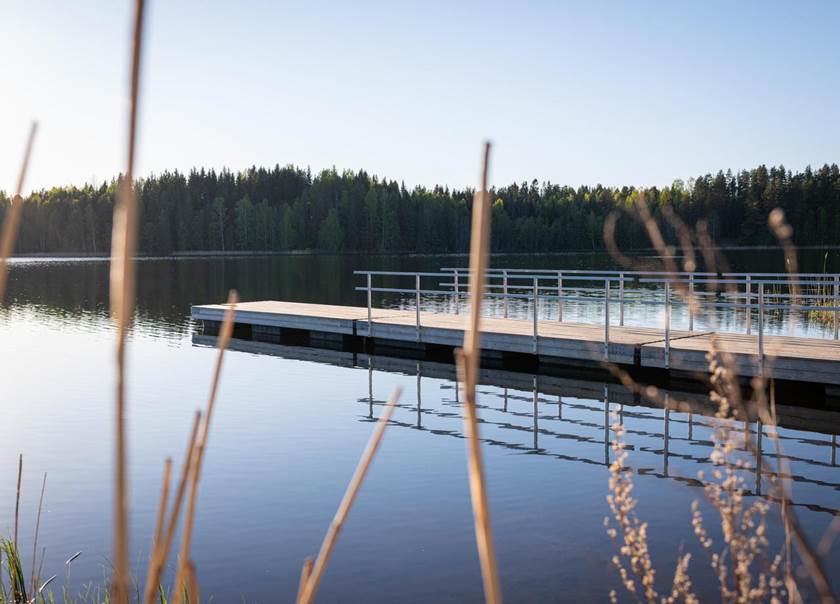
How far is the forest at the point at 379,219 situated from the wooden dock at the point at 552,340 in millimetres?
73217

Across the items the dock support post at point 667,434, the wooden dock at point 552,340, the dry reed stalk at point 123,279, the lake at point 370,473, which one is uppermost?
the dry reed stalk at point 123,279

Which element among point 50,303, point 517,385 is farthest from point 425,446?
point 50,303

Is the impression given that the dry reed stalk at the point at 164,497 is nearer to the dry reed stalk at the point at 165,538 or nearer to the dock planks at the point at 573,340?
the dry reed stalk at the point at 165,538

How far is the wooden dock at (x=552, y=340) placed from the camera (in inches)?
409

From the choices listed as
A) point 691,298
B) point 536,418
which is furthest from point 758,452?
point 691,298

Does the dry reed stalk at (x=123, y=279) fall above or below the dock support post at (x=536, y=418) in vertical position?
above

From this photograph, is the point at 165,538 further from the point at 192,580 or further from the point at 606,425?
the point at 606,425

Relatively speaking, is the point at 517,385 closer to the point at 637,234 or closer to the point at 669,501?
the point at 669,501

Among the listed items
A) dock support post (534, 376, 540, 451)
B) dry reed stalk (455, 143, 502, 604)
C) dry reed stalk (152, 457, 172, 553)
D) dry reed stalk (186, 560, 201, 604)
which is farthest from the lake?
dry reed stalk (455, 143, 502, 604)

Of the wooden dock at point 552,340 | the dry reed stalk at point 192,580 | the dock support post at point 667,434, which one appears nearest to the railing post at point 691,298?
the wooden dock at point 552,340

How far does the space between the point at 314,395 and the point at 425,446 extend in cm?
318

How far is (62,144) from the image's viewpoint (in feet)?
2.77

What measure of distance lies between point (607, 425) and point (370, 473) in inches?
112

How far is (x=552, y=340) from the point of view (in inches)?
500
